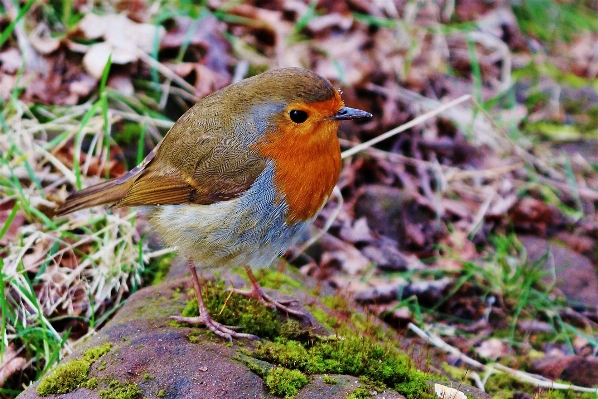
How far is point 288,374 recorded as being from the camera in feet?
8.34

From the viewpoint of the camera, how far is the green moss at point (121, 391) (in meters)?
2.40

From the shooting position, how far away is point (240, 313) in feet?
10.2

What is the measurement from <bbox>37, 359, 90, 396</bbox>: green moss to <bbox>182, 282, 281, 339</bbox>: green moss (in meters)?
0.63

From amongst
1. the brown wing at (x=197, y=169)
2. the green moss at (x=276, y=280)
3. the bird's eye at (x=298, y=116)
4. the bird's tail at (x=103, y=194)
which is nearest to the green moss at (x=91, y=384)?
the brown wing at (x=197, y=169)

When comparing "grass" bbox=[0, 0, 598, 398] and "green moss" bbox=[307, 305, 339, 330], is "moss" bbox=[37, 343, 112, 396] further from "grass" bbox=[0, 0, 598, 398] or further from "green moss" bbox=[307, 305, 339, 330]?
"green moss" bbox=[307, 305, 339, 330]

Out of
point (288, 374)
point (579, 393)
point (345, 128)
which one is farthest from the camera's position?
point (345, 128)

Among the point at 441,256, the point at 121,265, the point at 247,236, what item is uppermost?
the point at 247,236

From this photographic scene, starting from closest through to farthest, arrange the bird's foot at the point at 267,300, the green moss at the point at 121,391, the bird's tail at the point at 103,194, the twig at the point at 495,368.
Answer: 1. the green moss at the point at 121,391
2. the bird's foot at the point at 267,300
3. the twig at the point at 495,368
4. the bird's tail at the point at 103,194

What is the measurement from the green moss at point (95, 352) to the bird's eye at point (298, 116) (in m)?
1.25

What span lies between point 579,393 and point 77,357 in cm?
243

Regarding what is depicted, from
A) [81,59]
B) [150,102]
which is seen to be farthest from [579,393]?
[81,59]

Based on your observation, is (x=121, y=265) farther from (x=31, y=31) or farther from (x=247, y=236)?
(x=31, y=31)

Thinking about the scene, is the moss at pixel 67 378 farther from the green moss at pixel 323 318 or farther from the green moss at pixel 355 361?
the green moss at pixel 323 318

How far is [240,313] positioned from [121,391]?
792 millimetres
